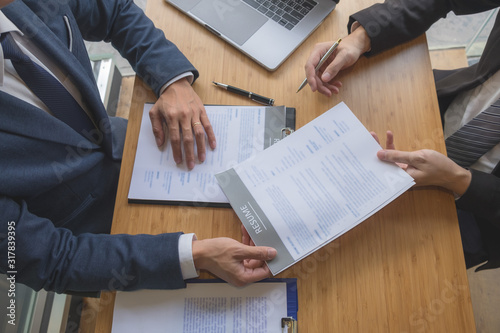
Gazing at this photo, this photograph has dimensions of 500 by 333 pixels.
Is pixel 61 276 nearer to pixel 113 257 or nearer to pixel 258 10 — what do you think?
pixel 113 257

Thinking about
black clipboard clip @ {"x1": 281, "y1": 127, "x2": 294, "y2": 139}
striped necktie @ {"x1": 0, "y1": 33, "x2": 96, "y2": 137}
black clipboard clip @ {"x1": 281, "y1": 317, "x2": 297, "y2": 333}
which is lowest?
black clipboard clip @ {"x1": 281, "y1": 317, "x2": 297, "y2": 333}

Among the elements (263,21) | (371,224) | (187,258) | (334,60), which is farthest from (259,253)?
(263,21)

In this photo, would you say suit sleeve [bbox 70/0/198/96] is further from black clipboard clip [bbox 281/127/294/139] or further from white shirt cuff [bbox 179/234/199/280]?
white shirt cuff [bbox 179/234/199/280]

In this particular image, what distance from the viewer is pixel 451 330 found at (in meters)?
0.65

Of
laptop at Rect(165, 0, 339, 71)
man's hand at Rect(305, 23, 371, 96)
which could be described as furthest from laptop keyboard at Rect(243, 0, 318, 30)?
man's hand at Rect(305, 23, 371, 96)

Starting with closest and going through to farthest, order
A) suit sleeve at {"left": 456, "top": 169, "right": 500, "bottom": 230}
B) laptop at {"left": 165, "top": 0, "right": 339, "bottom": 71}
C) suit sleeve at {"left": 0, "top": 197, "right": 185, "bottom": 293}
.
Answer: suit sleeve at {"left": 0, "top": 197, "right": 185, "bottom": 293}, suit sleeve at {"left": 456, "top": 169, "right": 500, "bottom": 230}, laptop at {"left": 165, "top": 0, "right": 339, "bottom": 71}

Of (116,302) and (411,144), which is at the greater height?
(411,144)

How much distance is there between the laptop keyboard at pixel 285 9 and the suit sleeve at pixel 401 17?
12cm

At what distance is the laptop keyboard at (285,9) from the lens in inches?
35.3

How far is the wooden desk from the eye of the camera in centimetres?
66

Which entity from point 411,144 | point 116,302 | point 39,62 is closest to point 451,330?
point 411,144

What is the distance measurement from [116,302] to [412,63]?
0.84 meters

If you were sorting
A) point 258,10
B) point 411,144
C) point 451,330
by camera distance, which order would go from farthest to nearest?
1. point 258,10
2. point 411,144
3. point 451,330

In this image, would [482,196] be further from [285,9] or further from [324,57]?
[285,9]
